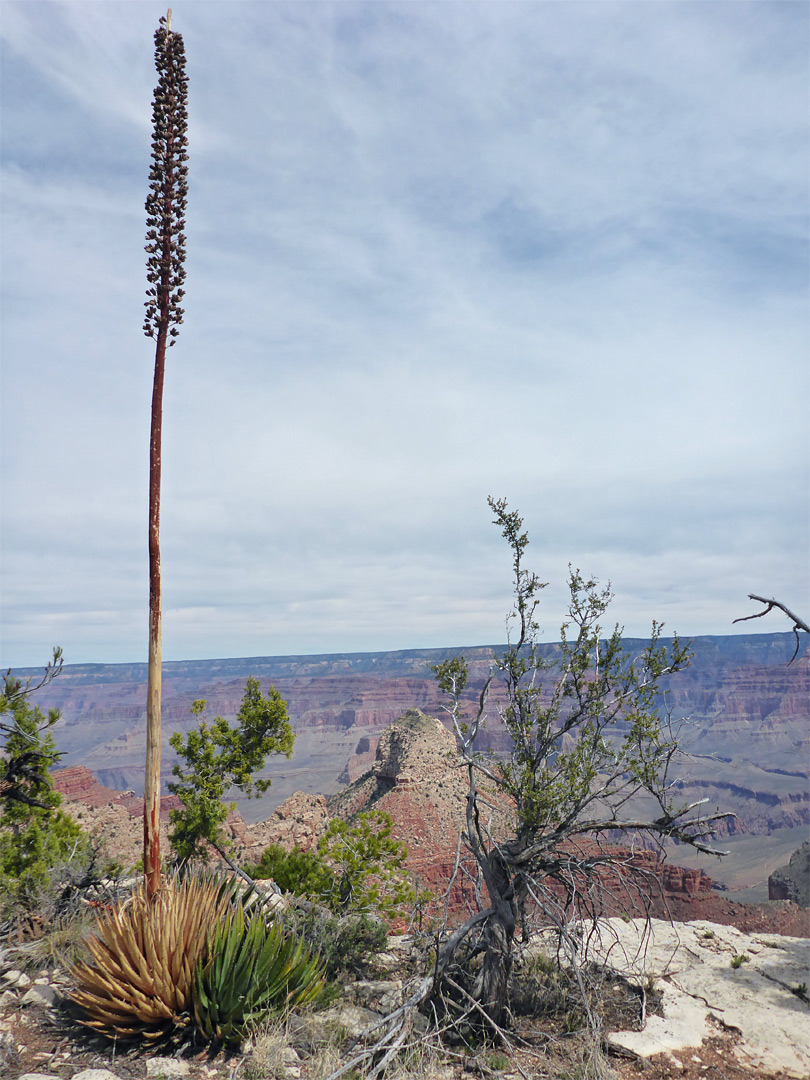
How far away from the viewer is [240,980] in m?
7.27

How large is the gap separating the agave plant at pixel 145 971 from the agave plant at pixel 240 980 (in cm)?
17

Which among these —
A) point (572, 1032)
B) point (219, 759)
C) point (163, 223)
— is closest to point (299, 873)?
point (219, 759)

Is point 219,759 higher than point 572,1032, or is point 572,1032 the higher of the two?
A: point 219,759

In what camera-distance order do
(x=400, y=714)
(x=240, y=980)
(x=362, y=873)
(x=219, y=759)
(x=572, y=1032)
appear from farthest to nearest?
(x=400, y=714), (x=219, y=759), (x=362, y=873), (x=572, y=1032), (x=240, y=980)

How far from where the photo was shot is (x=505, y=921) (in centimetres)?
916

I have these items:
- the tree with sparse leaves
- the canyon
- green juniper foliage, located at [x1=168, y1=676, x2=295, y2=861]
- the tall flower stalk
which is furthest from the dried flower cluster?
the canyon

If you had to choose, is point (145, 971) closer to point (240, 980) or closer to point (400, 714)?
point (240, 980)

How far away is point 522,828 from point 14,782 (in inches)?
293

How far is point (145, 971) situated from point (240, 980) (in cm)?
95

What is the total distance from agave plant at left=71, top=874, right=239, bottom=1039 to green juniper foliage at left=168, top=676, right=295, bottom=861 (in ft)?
27.5

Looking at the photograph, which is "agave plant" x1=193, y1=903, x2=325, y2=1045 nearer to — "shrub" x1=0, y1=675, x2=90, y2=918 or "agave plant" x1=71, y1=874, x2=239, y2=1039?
"agave plant" x1=71, y1=874, x2=239, y2=1039

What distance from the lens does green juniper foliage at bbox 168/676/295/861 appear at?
1602 cm

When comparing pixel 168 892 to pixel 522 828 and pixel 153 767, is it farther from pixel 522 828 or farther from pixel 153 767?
pixel 522 828

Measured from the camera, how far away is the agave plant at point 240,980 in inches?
281
